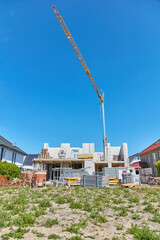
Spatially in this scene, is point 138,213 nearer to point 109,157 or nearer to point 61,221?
point 61,221

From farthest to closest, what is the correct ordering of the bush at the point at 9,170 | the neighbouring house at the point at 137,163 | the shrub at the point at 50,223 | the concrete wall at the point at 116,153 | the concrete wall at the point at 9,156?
the concrete wall at the point at 116,153 < the neighbouring house at the point at 137,163 < the concrete wall at the point at 9,156 < the bush at the point at 9,170 < the shrub at the point at 50,223

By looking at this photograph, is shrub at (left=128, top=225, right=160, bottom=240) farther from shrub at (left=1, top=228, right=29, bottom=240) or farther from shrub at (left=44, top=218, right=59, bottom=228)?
shrub at (left=1, top=228, right=29, bottom=240)

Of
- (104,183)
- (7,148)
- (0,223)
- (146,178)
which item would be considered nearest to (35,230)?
(0,223)

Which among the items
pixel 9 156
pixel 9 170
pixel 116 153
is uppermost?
pixel 116 153

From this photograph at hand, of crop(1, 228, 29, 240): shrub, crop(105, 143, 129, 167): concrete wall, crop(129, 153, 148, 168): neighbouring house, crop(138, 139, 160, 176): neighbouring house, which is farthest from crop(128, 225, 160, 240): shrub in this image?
crop(105, 143, 129, 167): concrete wall

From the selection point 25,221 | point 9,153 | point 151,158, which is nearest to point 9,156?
point 9,153

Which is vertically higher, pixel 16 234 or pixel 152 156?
pixel 152 156

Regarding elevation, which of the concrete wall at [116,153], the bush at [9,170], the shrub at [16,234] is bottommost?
the shrub at [16,234]

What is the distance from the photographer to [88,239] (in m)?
4.97

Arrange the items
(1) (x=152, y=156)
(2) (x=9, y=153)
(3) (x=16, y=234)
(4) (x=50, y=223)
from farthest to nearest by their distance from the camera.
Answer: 1. (1) (x=152, y=156)
2. (2) (x=9, y=153)
3. (4) (x=50, y=223)
4. (3) (x=16, y=234)

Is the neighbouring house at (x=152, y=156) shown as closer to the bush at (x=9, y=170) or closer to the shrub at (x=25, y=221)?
the bush at (x=9, y=170)

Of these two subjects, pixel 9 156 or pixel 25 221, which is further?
pixel 9 156

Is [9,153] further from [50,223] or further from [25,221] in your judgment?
[50,223]

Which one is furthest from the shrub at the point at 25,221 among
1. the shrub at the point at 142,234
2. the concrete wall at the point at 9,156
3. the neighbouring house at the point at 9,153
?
the concrete wall at the point at 9,156
